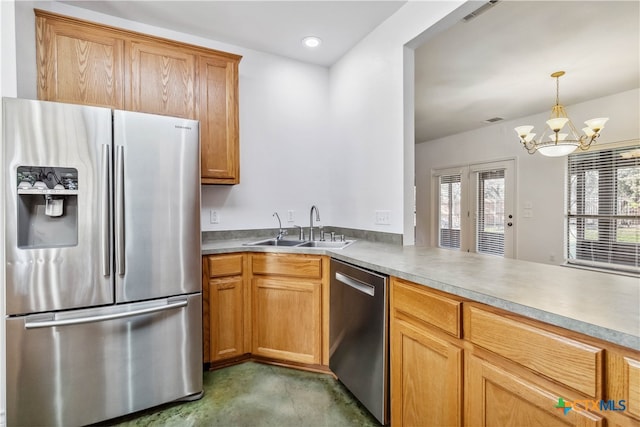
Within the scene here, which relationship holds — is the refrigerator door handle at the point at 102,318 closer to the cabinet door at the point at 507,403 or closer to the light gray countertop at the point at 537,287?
the light gray countertop at the point at 537,287

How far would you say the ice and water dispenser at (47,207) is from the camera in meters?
1.44

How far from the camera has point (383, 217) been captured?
7.68ft

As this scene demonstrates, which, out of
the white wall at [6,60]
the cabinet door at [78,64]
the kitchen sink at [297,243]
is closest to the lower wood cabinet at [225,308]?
the kitchen sink at [297,243]

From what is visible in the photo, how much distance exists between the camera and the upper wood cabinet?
1.84 metres

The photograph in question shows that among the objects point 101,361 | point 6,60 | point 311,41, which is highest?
point 311,41

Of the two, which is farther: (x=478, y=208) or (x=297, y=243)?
(x=478, y=208)

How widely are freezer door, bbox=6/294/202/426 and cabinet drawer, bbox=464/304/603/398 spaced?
1533 millimetres

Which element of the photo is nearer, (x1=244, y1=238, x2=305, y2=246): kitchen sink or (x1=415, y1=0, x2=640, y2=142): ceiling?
(x1=415, y1=0, x2=640, y2=142): ceiling

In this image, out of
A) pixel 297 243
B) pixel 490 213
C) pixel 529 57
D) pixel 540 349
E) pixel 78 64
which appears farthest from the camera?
pixel 490 213

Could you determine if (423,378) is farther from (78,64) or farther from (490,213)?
(490,213)

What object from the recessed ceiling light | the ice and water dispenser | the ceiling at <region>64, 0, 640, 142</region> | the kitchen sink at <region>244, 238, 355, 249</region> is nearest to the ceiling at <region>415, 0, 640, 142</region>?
the ceiling at <region>64, 0, 640, 142</region>

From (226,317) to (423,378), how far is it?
1402mm

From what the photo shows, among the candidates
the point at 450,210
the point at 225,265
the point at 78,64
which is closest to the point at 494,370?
the point at 225,265

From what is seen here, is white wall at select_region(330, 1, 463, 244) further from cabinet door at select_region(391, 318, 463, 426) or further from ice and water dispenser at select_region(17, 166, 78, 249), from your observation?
ice and water dispenser at select_region(17, 166, 78, 249)
